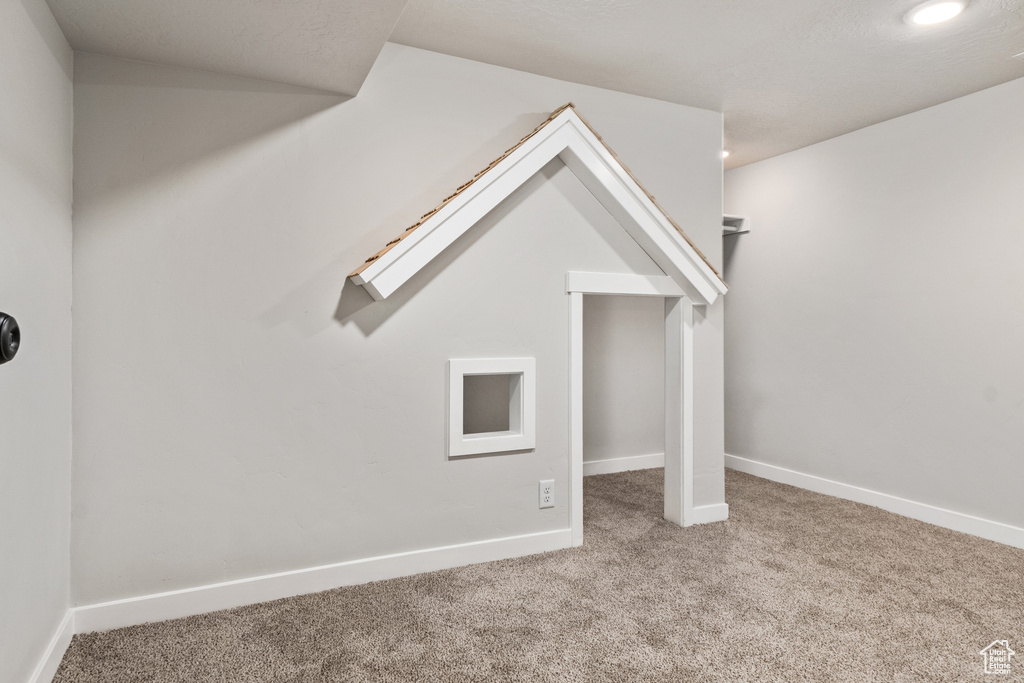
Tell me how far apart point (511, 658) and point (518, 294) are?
146 centimetres

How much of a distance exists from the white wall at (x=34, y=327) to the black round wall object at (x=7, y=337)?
14.6 inches

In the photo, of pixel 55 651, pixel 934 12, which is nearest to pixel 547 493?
pixel 55 651

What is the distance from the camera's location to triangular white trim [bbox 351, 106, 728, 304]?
2.24 meters

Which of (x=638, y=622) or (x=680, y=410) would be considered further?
(x=680, y=410)

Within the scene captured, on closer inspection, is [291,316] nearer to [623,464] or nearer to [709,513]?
[709,513]

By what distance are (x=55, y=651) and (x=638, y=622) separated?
1.85 metres

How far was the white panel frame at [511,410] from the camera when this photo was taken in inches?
96.9

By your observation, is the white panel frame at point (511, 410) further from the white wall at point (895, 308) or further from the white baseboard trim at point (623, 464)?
the white wall at point (895, 308)

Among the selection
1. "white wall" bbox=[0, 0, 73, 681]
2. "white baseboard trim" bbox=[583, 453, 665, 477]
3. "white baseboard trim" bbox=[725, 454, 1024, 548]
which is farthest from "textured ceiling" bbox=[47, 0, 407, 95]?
"white baseboard trim" bbox=[725, 454, 1024, 548]

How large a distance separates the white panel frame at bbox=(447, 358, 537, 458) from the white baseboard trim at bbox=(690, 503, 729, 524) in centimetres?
106

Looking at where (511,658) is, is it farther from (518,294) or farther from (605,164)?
(605,164)
